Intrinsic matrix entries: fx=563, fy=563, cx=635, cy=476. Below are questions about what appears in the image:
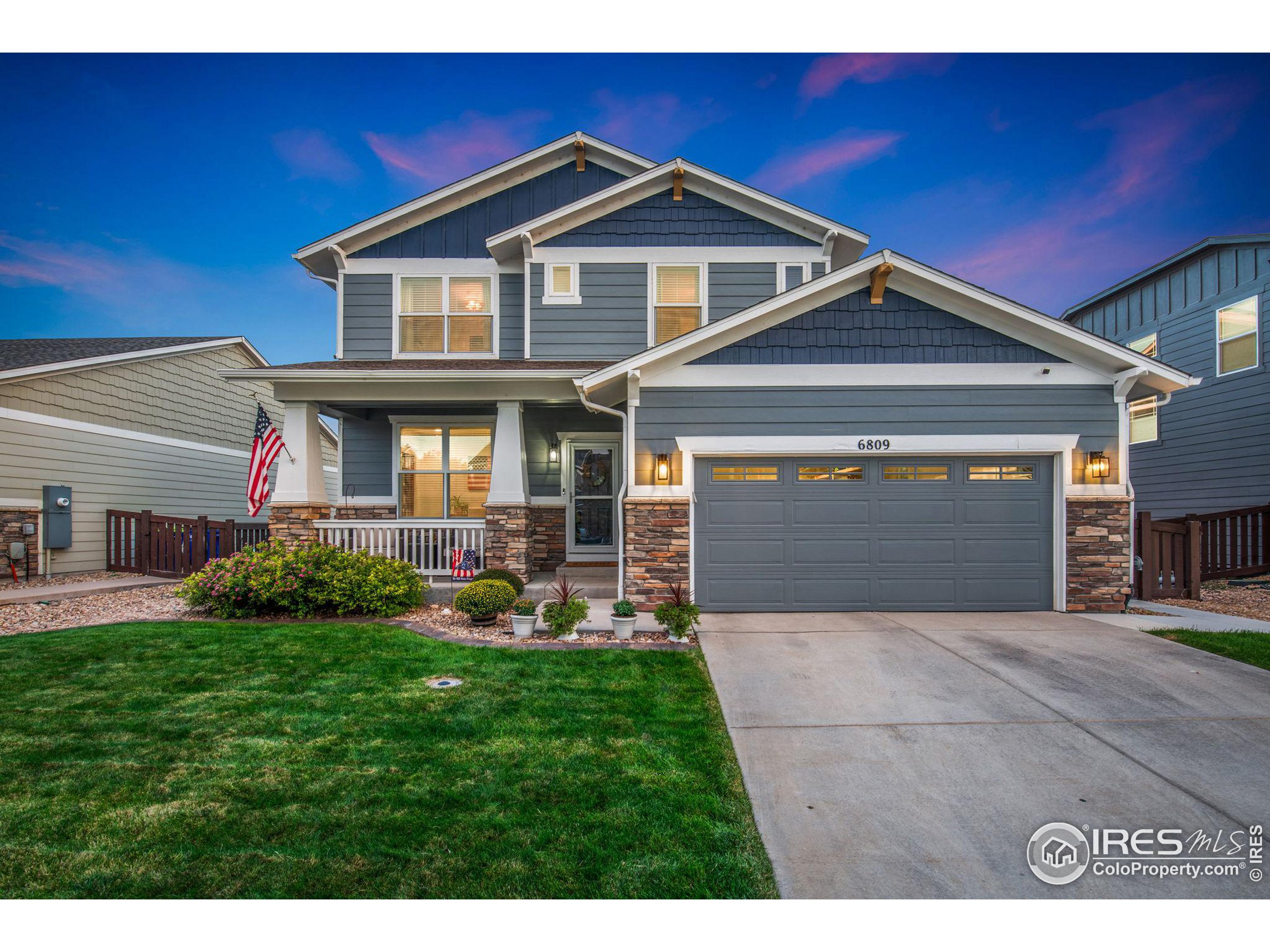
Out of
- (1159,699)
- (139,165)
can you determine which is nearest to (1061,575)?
(1159,699)

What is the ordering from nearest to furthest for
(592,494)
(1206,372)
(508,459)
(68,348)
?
1. (508,459)
2. (592,494)
3. (1206,372)
4. (68,348)

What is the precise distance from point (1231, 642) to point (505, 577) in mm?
8622

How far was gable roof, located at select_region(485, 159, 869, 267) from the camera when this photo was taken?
10062 mm

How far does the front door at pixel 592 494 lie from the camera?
1089 centimetres

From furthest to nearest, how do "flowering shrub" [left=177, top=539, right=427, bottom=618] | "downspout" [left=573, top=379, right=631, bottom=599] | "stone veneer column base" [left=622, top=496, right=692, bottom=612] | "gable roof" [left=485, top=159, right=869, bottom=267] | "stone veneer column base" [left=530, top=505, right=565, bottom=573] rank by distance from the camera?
"stone veneer column base" [left=530, top=505, right=565, bottom=573] < "gable roof" [left=485, top=159, right=869, bottom=267] < "downspout" [left=573, top=379, right=631, bottom=599] < "stone veneer column base" [left=622, top=496, right=692, bottom=612] < "flowering shrub" [left=177, top=539, right=427, bottom=618]

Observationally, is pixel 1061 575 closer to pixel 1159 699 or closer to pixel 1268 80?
pixel 1159 699

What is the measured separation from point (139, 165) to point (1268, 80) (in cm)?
2845

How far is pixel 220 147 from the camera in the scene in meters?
15.7

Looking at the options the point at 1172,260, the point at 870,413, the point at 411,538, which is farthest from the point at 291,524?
the point at 1172,260

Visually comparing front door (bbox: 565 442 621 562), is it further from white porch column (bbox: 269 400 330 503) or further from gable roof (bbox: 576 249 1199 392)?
white porch column (bbox: 269 400 330 503)

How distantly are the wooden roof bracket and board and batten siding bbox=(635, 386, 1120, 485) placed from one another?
3.97 feet

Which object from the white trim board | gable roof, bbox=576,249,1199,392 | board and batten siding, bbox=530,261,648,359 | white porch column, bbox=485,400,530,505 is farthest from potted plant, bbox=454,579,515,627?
the white trim board

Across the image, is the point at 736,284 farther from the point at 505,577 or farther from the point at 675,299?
the point at 505,577

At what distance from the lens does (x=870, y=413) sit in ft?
25.1
